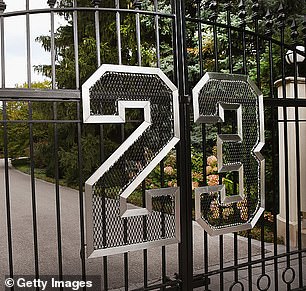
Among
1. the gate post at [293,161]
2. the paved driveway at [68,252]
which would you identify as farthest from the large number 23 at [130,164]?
the gate post at [293,161]

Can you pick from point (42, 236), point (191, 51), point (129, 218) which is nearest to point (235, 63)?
point (191, 51)

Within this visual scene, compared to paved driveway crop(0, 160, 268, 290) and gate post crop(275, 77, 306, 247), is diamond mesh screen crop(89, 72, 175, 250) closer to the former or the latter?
paved driveway crop(0, 160, 268, 290)

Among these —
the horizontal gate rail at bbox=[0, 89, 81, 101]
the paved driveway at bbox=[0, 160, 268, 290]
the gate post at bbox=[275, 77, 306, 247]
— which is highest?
the horizontal gate rail at bbox=[0, 89, 81, 101]

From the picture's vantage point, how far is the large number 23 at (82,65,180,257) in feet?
5.98

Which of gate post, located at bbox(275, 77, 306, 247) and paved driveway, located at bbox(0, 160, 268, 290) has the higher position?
gate post, located at bbox(275, 77, 306, 247)

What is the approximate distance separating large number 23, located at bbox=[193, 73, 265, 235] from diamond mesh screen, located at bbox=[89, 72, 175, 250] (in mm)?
178

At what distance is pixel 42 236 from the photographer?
4957 mm

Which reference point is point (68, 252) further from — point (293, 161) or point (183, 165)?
point (183, 165)

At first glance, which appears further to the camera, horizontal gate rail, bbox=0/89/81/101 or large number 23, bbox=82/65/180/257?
large number 23, bbox=82/65/180/257

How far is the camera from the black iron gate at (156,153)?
1848 mm

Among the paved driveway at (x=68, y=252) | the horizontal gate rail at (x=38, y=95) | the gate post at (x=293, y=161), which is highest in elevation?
the horizontal gate rail at (x=38, y=95)

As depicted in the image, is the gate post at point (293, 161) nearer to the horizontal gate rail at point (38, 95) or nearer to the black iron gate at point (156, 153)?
the black iron gate at point (156, 153)

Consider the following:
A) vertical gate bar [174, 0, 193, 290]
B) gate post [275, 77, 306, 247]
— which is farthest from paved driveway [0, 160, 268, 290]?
vertical gate bar [174, 0, 193, 290]

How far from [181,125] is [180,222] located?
→ 1.62 ft
